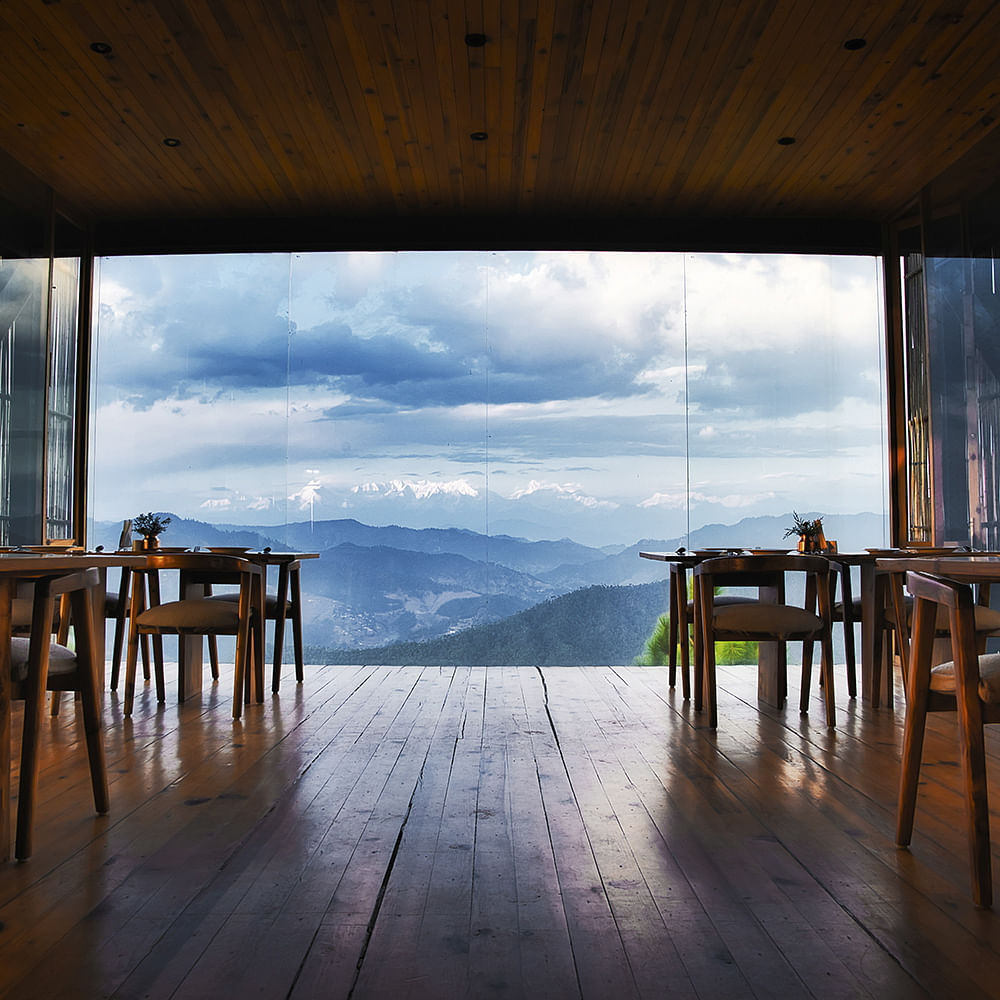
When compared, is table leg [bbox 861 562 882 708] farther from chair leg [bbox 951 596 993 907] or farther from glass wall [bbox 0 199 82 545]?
glass wall [bbox 0 199 82 545]

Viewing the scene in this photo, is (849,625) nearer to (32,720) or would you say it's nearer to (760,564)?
(760,564)

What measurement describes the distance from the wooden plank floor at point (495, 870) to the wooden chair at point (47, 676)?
4.5 inches

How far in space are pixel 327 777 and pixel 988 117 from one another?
503 cm

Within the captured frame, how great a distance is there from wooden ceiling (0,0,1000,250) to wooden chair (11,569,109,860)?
2.91 meters

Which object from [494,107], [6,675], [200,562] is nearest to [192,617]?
[200,562]

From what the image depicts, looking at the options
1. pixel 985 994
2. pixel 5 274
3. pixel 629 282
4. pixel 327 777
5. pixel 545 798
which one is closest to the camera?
pixel 985 994

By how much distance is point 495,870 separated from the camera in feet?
7.26

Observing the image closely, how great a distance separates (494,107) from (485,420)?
8.30 feet

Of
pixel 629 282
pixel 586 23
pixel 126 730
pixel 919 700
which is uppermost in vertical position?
pixel 586 23

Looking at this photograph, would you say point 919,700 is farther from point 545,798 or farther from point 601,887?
point 545,798

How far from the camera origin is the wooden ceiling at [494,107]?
13.6 ft

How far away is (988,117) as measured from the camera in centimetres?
518

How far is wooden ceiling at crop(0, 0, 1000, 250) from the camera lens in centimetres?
416

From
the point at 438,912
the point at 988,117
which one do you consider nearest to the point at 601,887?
the point at 438,912
